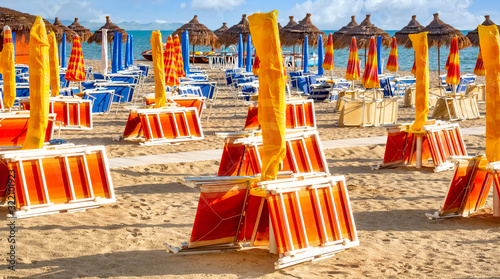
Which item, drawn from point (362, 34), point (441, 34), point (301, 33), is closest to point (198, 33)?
point (301, 33)

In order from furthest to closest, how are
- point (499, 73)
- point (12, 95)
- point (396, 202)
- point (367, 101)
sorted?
point (367, 101) → point (12, 95) → point (396, 202) → point (499, 73)

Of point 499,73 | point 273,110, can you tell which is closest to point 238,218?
point 273,110

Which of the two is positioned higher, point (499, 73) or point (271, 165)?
point (499, 73)

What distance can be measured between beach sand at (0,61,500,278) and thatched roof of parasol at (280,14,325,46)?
16.1m

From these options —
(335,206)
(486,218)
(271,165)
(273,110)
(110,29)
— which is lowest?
(486,218)

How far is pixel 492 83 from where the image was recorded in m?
5.83

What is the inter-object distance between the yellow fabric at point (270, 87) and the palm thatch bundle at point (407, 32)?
59.0 ft

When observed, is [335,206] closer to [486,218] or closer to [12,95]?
[486,218]

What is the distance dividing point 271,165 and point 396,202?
95.6 inches

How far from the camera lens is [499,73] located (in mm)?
5809

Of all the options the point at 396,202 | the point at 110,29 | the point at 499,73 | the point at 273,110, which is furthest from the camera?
the point at 110,29

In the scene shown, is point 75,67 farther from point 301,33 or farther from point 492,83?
point 301,33

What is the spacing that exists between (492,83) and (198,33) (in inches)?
875

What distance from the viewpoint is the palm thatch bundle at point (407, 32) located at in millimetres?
21781
